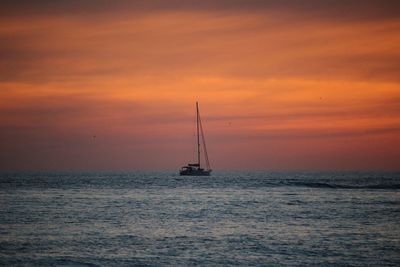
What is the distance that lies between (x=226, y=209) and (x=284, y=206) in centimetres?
699

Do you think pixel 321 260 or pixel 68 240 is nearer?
pixel 321 260

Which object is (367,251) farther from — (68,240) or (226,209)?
(226,209)

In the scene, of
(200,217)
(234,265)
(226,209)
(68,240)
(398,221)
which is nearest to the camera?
(234,265)

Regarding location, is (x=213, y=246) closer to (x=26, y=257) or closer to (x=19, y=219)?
(x=26, y=257)

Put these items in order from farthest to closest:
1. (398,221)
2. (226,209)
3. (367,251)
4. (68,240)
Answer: (226,209) < (398,221) < (68,240) < (367,251)

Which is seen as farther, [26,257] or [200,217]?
[200,217]

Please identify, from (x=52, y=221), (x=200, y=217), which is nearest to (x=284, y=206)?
(x=200, y=217)

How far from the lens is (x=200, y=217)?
51.5m

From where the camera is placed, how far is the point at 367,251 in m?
33.7

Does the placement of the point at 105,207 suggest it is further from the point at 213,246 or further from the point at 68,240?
the point at 213,246

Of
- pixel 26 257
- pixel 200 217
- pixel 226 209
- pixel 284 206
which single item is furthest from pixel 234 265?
pixel 284 206

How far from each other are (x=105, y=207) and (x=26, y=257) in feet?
99.6

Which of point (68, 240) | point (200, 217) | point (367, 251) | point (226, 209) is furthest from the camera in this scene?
point (226, 209)

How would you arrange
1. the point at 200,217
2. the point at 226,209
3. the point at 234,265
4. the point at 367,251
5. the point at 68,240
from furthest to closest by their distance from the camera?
1. the point at 226,209
2. the point at 200,217
3. the point at 68,240
4. the point at 367,251
5. the point at 234,265
